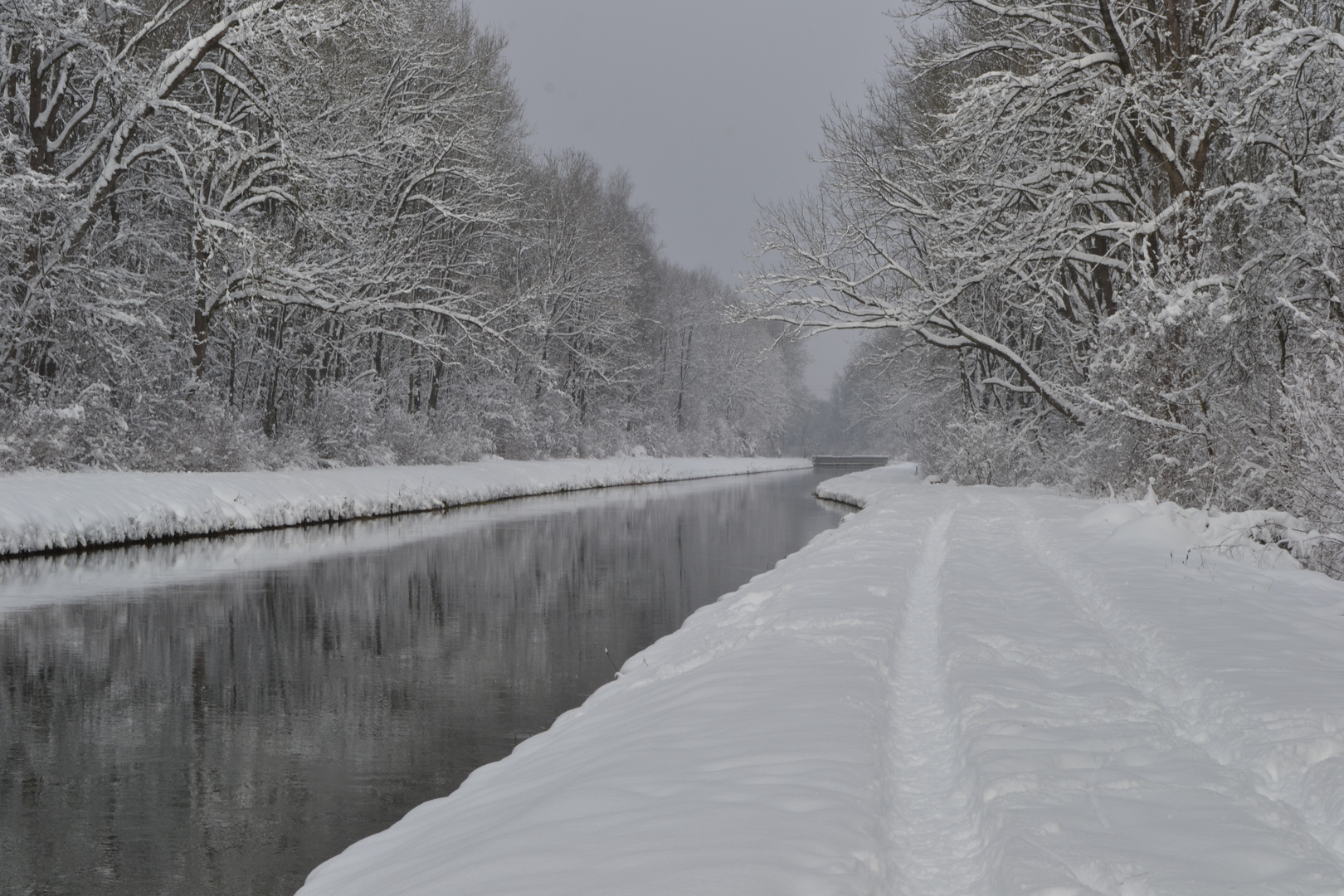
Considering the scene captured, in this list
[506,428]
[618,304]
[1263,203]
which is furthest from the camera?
[618,304]

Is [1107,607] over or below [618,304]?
below

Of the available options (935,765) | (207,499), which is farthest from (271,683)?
(207,499)

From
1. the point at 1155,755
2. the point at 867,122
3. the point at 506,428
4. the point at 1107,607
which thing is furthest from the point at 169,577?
the point at 506,428

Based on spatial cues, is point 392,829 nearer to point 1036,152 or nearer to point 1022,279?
point 1022,279

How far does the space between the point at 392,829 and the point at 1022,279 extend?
16894 millimetres

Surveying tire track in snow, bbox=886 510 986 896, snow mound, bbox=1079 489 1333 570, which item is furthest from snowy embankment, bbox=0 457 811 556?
snow mound, bbox=1079 489 1333 570

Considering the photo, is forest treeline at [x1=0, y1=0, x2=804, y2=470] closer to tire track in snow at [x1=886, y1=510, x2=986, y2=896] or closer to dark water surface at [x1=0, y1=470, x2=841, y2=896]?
dark water surface at [x1=0, y1=470, x2=841, y2=896]

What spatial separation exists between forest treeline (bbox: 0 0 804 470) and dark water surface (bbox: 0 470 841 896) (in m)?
4.90

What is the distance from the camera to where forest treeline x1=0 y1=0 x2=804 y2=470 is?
19000 mm

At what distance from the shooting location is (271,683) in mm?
8938

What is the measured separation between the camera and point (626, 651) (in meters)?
10.4

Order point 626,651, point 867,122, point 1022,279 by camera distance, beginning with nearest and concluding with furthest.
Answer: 1. point 626,651
2. point 1022,279
3. point 867,122

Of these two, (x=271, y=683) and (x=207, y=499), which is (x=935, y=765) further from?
(x=207, y=499)

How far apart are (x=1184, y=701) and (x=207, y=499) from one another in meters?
18.2
